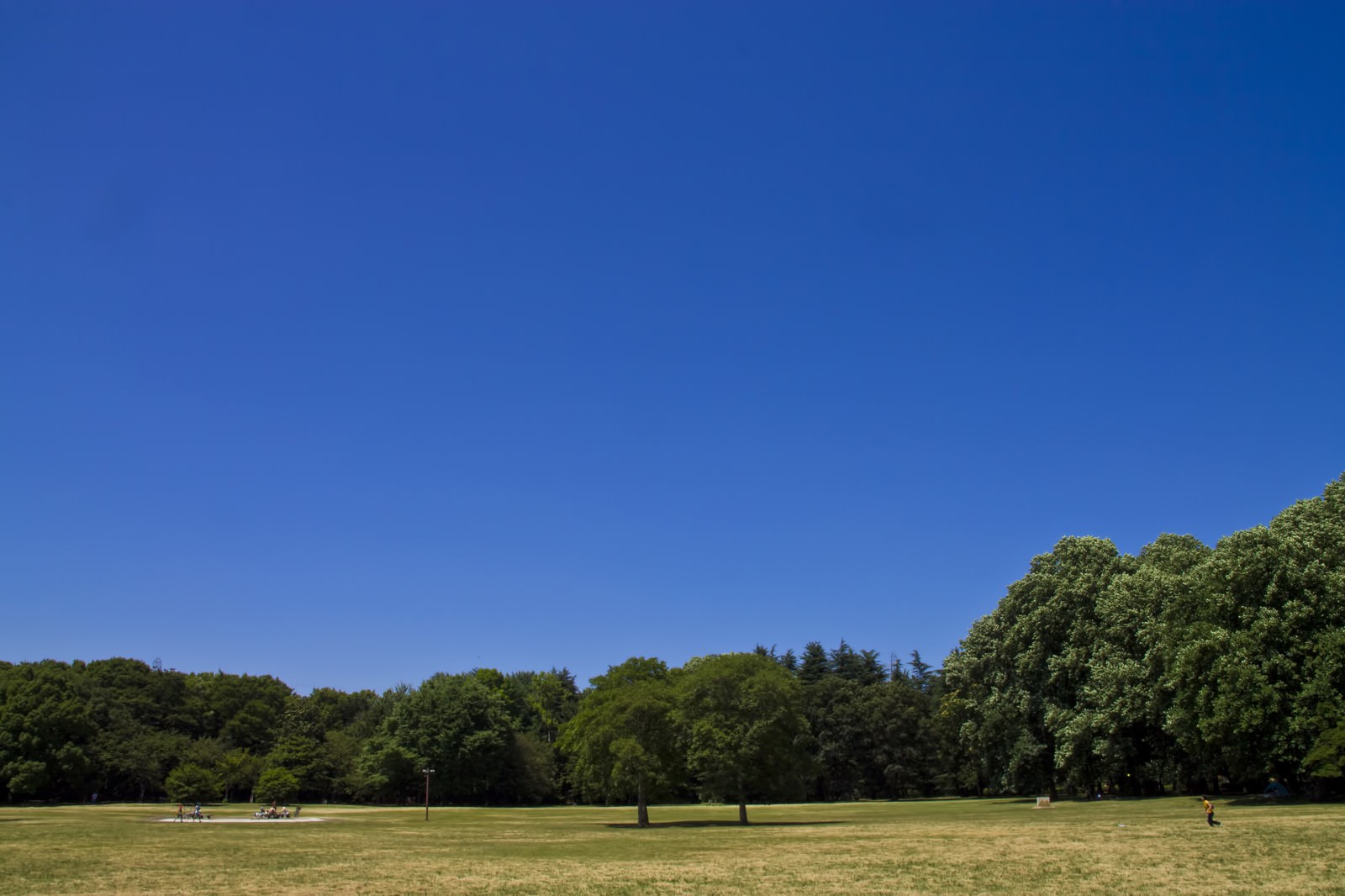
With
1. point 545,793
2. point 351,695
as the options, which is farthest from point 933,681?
point 351,695

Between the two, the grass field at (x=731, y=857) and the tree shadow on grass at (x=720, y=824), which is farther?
the tree shadow on grass at (x=720, y=824)

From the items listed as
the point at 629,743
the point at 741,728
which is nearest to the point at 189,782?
the point at 629,743

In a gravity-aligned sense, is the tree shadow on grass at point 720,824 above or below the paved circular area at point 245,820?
below

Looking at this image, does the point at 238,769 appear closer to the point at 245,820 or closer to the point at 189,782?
the point at 189,782

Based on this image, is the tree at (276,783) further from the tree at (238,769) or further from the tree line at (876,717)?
the tree at (238,769)

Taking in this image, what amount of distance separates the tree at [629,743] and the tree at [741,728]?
141 cm

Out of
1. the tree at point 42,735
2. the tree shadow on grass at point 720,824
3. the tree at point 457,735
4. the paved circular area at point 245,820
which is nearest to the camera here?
the tree shadow on grass at point 720,824

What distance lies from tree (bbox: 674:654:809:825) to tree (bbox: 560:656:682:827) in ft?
4.64

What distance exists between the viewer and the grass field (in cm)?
2378

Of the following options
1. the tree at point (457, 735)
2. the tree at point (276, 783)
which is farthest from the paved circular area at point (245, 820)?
the tree at point (457, 735)

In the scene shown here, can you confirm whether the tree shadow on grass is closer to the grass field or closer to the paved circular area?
the grass field

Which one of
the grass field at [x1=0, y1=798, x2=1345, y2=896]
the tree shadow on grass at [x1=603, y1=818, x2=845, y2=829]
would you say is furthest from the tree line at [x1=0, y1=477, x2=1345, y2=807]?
the grass field at [x1=0, y1=798, x2=1345, y2=896]

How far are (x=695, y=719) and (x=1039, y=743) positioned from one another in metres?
26.7

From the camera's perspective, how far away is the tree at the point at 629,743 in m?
57.2
